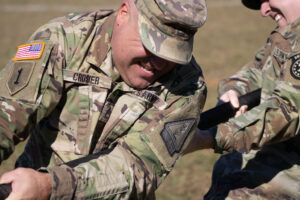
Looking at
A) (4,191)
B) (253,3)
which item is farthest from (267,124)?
(4,191)

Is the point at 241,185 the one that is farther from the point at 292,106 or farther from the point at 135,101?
the point at 135,101

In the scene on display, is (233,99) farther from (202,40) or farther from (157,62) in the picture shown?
(202,40)

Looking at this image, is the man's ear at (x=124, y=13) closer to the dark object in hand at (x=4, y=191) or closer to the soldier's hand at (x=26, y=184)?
A: the soldier's hand at (x=26, y=184)

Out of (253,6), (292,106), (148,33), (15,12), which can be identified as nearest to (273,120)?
(292,106)

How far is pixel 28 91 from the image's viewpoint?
3.18m

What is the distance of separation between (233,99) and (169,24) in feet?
4.53

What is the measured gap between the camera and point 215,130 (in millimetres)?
4074

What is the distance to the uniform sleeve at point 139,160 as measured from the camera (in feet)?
9.72

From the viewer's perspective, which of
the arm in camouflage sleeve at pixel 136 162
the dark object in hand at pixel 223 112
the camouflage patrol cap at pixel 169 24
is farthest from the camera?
the dark object in hand at pixel 223 112

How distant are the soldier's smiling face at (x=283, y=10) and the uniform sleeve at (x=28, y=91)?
6.37 ft

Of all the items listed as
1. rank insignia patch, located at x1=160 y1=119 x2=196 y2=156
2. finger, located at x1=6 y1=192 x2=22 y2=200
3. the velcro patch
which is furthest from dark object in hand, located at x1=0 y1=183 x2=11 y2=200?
rank insignia patch, located at x1=160 y1=119 x2=196 y2=156

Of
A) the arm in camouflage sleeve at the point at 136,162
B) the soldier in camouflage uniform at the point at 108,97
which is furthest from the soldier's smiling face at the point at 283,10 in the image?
the arm in camouflage sleeve at the point at 136,162

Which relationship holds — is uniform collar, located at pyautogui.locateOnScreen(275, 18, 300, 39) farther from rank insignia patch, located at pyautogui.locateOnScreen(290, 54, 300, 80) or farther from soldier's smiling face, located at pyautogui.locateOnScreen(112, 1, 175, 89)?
soldier's smiling face, located at pyautogui.locateOnScreen(112, 1, 175, 89)

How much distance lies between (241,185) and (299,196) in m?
0.47
